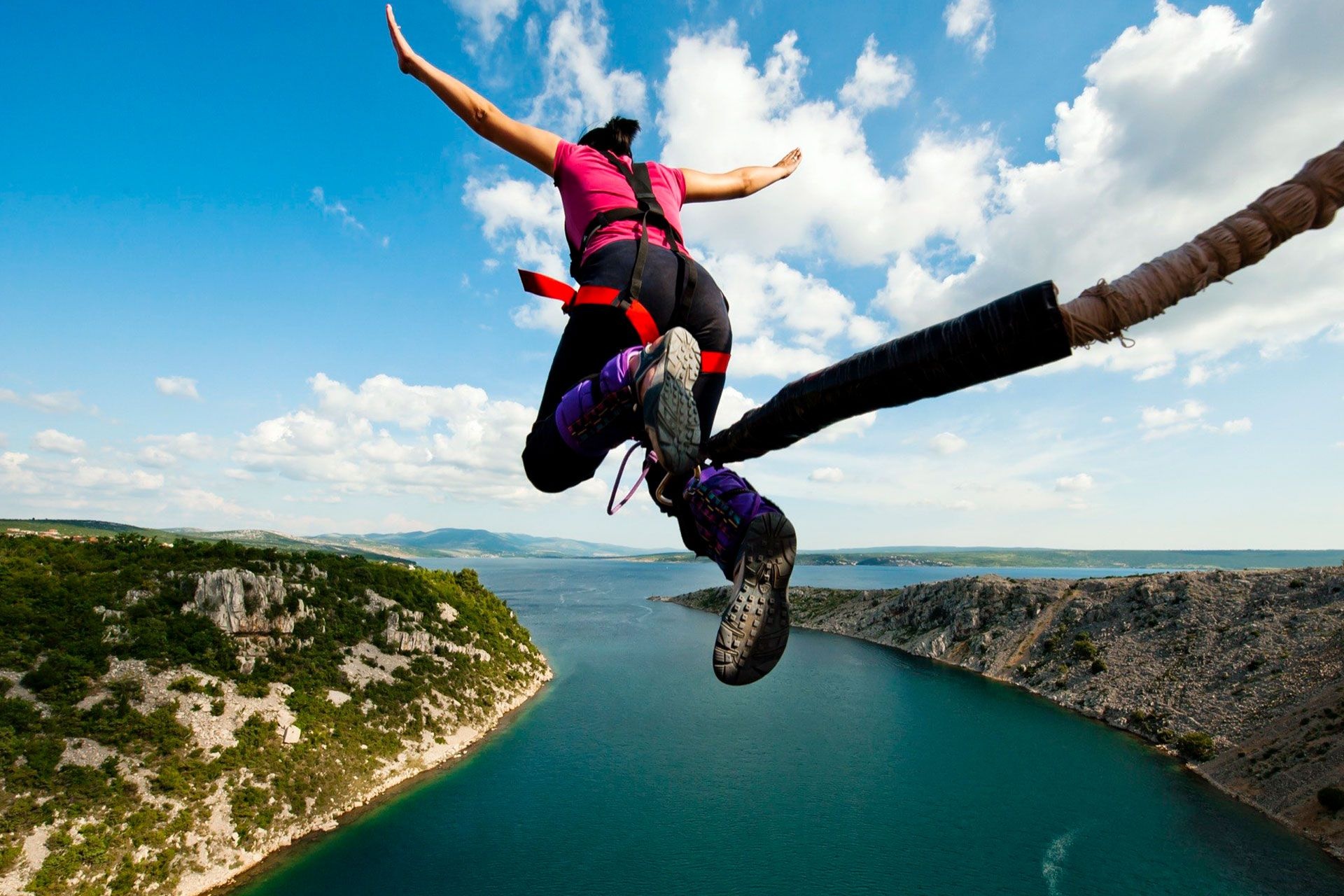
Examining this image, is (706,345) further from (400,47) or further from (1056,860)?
(1056,860)

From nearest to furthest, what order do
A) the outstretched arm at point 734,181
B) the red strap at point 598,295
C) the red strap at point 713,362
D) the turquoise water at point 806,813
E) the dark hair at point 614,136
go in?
the red strap at point 598,295 < the red strap at point 713,362 < the dark hair at point 614,136 < the outstretched arm at point 734,181 < the turquoise water at point 806,813

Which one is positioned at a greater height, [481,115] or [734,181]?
[734,181]

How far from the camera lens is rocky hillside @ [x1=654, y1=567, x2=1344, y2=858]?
34469 millimetres

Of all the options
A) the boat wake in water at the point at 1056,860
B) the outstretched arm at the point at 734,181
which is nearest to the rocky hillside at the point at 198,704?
the boat wake in water at the point at 1056,860

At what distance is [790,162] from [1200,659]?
63230 millimetres

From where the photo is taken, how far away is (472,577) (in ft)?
220

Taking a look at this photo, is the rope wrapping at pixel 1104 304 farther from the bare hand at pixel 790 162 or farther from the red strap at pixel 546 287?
the bare hand at pixel 790 162

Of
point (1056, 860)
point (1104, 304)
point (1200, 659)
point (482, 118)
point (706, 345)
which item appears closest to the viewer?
point (1104, 304)

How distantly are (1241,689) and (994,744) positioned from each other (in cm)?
1779

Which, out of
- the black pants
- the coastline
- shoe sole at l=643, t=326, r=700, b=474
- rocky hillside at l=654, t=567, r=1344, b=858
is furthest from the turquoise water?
shoe sole at l=643, t=326, r=700, b=474

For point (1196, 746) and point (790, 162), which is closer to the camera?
point (790, 162)

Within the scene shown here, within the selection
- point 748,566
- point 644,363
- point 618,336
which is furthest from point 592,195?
point 748,566

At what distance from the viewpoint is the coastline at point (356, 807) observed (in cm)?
2777

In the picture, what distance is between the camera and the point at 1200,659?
4694 cm
